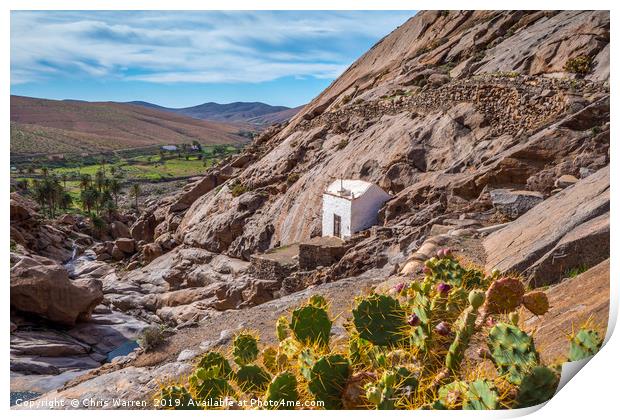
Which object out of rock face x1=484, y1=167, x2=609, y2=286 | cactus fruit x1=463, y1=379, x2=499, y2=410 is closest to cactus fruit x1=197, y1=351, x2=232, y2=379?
cactus fruit x1=463, y1=379, x2=499, y2=410

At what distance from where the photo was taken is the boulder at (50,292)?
38.1ft

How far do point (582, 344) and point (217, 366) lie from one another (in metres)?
3.67

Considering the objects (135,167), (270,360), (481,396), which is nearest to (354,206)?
(135,167)

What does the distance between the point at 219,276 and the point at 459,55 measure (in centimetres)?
1505

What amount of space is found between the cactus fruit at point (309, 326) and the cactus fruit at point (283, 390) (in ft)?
2.16

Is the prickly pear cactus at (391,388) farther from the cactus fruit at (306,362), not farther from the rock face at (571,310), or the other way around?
the rock face at (571,310)

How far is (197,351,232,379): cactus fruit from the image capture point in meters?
5.59

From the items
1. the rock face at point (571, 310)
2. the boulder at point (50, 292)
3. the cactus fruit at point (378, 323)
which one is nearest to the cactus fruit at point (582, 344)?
the rock face at point (571, 310)

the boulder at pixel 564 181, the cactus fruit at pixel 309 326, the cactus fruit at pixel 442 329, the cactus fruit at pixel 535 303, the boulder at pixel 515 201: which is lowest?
the cactus fruit at pixel 309 326

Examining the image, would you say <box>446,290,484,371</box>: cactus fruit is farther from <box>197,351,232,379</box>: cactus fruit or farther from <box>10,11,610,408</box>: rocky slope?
<box>10,11,610,408</box>: rocky slope

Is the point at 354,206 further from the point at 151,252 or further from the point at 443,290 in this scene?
the point at 151,252

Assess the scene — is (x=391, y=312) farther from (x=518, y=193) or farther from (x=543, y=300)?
(x=518, y=193)

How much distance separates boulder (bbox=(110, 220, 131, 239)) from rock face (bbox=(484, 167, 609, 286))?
124 feet

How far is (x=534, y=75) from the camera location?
1698cm
